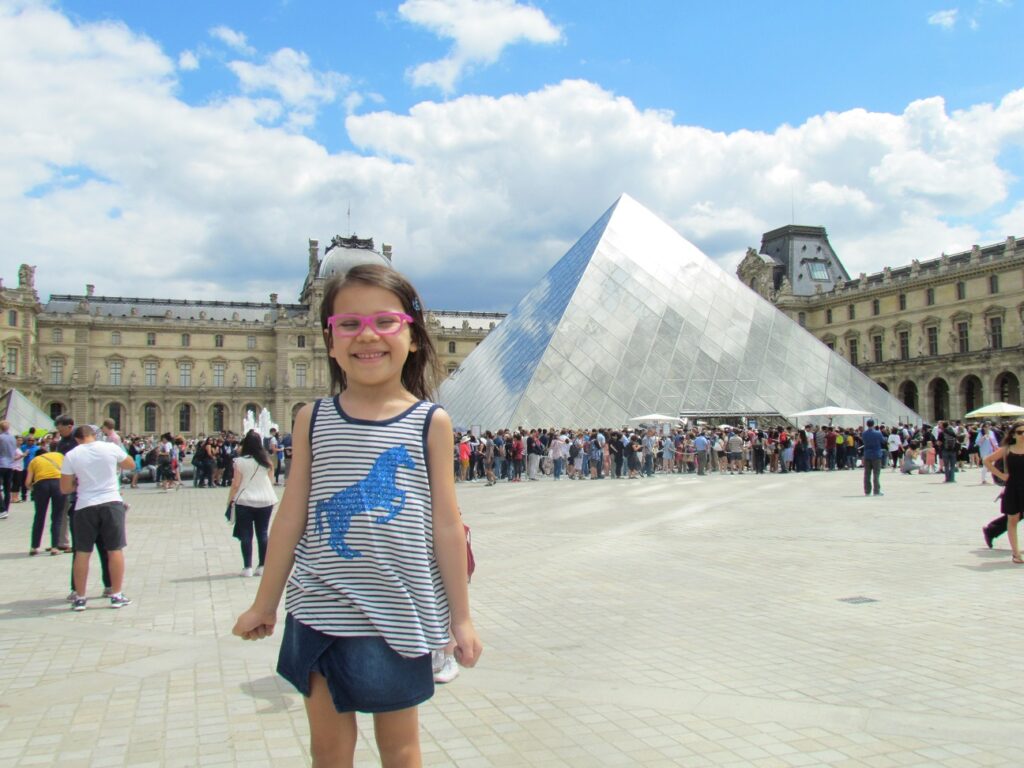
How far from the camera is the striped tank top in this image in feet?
6.18

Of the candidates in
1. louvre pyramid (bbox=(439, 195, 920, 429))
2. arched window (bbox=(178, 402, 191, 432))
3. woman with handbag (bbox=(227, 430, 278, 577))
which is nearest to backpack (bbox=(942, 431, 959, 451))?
louvre pyramid (bbox=(439, 195, 920, 429))

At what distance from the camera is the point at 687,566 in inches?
274

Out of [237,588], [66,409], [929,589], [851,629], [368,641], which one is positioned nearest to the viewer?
[368,641]

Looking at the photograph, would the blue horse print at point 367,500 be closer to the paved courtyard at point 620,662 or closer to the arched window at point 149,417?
the paved courtyard at point 620,662

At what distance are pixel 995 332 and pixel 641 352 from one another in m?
35.3

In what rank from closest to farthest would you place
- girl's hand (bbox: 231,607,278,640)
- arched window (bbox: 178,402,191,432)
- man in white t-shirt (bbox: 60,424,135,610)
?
girl's hand (bbox: 231,607,278,640), man in white t-shirt (bbox: 60,424,135,610), arched window (bbox: 178,402,191,432)

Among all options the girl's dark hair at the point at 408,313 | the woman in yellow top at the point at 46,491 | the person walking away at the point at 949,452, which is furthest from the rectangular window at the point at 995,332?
the girl's dark hair at the point at 408,313

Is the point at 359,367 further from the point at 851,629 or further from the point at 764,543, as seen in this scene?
the point at 764,543

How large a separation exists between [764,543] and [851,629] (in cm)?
346

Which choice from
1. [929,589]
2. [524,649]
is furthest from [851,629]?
[524,649]

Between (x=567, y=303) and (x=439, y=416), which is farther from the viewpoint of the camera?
(x=567, y=303)

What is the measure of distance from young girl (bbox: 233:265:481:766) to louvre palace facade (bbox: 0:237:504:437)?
65170mm

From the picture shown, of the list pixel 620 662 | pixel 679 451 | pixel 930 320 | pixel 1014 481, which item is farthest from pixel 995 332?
pixel 620 662

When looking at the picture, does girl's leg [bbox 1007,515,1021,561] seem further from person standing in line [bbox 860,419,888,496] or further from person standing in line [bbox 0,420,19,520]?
person standing in line [bbox 0,420,19,520]
